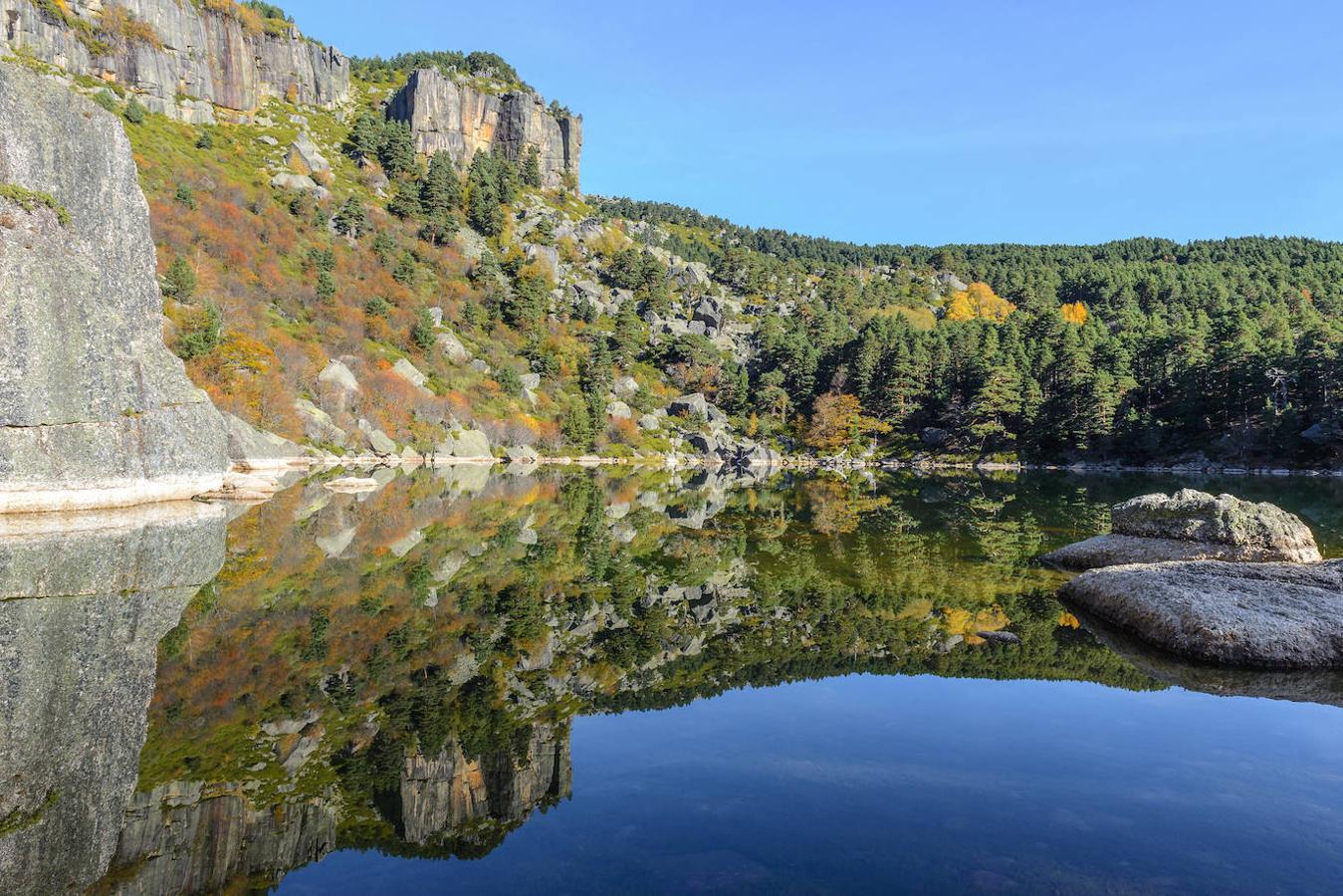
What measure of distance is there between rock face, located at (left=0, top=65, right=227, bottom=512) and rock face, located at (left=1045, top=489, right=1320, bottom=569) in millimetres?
39042

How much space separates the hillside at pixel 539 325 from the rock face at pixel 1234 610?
66.2 m

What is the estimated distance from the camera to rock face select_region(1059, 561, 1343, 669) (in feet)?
44.6

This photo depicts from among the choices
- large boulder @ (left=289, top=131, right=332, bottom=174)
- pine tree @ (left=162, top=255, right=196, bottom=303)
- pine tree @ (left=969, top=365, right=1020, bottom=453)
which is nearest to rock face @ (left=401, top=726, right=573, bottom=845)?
pine tree @ (left=162, top=255, right=196, bottom=303)

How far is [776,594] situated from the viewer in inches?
784

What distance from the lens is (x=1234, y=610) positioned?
14.2 meters

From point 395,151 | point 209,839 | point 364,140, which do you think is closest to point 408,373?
point 395,151

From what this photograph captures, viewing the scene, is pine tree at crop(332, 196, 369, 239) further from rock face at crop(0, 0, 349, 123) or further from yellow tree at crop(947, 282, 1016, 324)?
yellow tree at crop(947, 282, 1016, 324)

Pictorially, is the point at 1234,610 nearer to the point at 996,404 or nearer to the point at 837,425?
the point at 996,404

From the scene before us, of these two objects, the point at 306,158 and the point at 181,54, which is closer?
the point at 306,158

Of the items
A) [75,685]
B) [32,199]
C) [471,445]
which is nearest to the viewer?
[75,685]

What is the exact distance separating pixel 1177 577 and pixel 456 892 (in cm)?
1640

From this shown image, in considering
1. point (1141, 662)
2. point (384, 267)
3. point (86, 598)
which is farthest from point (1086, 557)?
point (384, 267)

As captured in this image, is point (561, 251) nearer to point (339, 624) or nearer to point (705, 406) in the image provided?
point (705, 406)

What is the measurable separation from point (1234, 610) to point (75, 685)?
20.4 metres
